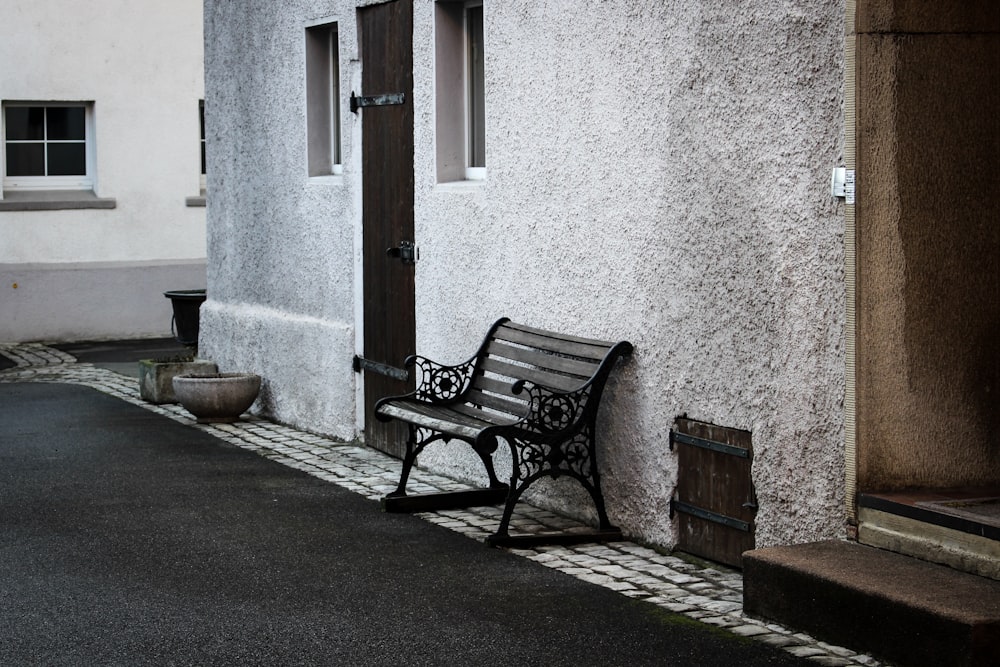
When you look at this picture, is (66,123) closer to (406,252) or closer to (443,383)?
(406,252)

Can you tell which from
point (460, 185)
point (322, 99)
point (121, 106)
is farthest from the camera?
point (121, 106)

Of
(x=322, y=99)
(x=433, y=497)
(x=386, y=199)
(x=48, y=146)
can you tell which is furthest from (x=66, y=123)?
(x=433, y=497)

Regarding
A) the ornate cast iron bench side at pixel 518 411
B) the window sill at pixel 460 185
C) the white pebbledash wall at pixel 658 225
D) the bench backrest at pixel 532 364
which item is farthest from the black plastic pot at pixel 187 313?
the bench backrest at pixel 532 364

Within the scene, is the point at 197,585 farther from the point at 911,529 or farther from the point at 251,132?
the point at 251,132

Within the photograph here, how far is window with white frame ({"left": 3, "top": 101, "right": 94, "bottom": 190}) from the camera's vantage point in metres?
18.2

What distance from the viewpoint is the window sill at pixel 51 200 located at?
17.7 m

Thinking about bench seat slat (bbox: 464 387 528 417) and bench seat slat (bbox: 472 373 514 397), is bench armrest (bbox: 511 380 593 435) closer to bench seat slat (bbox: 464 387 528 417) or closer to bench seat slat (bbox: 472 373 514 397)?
bench seat slat (bbox: 464 387 528 417)

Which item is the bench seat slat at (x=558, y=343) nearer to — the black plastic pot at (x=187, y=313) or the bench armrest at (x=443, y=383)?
the bench armrest at (x=443, y=383)

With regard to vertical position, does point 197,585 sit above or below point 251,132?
below

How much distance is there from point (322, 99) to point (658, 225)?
4561 mm

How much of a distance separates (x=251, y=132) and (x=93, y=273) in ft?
21.8

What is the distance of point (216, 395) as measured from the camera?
37.8 ft

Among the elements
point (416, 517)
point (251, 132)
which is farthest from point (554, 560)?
point (251, 132)

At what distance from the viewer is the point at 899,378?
6.05 meters
